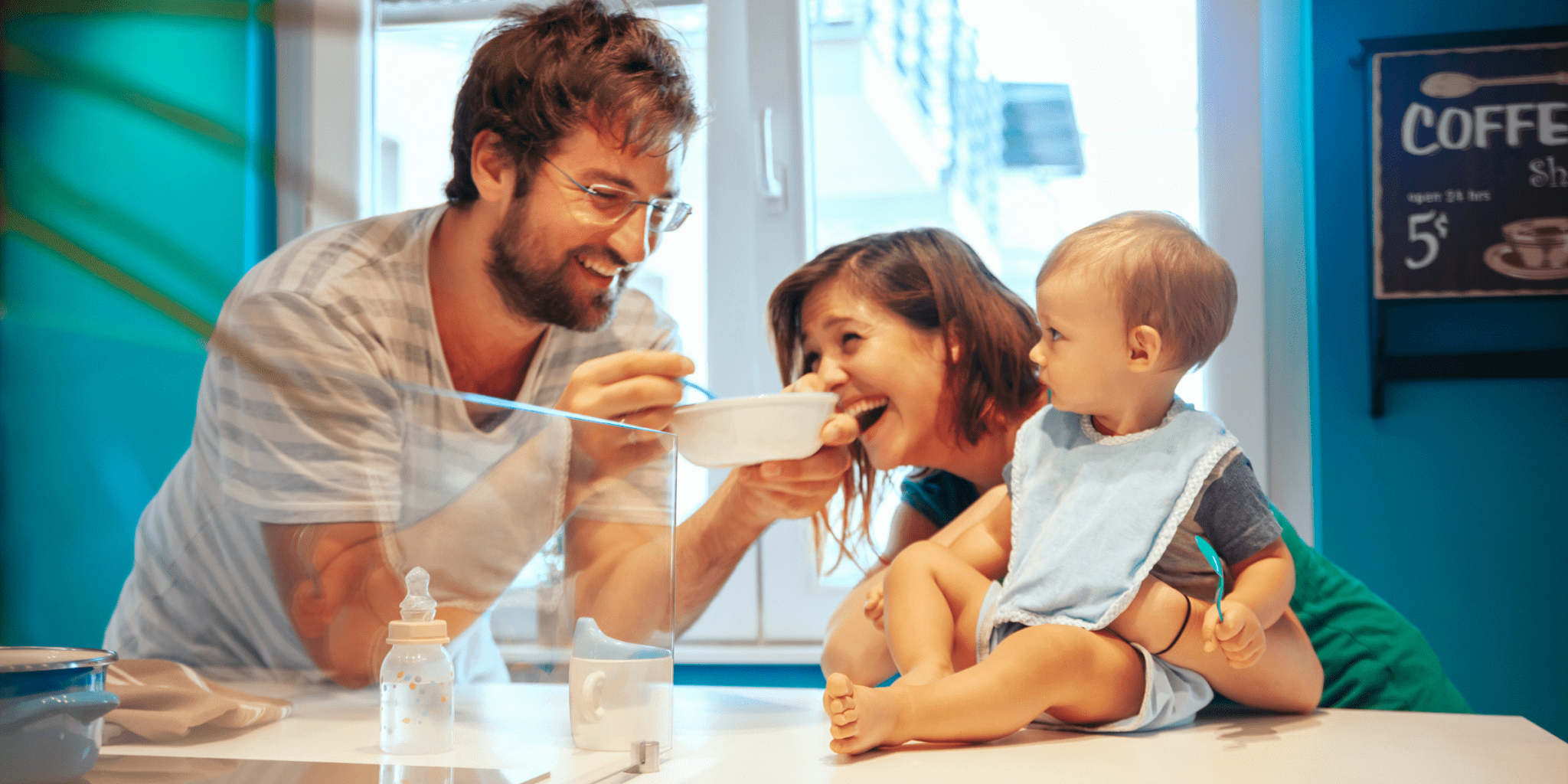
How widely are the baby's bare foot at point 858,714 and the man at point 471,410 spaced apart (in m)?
0.14

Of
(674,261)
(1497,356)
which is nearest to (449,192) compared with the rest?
(674,261)

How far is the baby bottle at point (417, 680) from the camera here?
0.52m

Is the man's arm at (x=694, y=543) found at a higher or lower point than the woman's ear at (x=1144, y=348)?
lower

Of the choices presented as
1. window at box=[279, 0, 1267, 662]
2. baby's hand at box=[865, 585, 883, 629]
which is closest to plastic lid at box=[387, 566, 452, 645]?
baby's hand at box=[865, 585, 883, 629]

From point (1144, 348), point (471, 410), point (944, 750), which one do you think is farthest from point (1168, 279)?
point (471, 410)

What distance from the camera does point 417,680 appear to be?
0.53 m

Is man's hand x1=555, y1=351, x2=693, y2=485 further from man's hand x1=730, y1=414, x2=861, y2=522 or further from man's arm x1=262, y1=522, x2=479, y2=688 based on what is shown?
man's arm x1=262, y1=522, x2=479, y2=688

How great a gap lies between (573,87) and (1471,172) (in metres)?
1.30

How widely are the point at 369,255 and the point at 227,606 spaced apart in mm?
944

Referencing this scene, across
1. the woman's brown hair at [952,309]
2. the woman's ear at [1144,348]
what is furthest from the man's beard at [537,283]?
the woman's ear at [1144,348]

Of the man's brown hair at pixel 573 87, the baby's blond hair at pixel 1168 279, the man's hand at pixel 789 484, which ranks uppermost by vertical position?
the man's brown hair at pixel 573 87

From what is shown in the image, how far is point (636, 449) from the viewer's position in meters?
0.70

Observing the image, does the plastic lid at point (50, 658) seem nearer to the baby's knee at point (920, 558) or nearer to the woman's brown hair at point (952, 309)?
the baby's knee at point (920, 558)

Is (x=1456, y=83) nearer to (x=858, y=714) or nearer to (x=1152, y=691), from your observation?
(x=1152, y=691)
